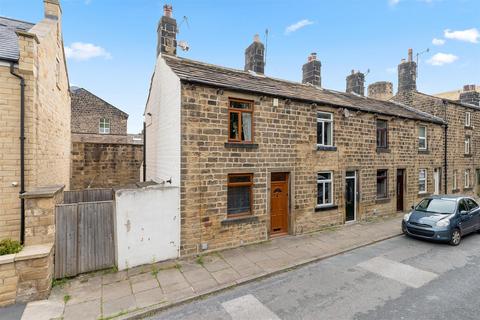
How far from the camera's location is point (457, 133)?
18016mm

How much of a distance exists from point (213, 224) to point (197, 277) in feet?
6.53

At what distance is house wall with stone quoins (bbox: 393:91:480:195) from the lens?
686 inches

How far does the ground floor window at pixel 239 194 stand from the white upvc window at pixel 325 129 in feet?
13.3

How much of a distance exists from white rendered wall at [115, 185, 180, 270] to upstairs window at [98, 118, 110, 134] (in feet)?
81.9

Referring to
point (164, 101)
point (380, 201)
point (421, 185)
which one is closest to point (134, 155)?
point (164, 101)

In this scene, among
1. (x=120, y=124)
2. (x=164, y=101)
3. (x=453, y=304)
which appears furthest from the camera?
(x=120, y=124)

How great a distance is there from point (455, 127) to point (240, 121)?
1835cm

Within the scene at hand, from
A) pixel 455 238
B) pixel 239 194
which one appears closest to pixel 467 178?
pixel 455 238

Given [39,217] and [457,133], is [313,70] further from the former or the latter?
[39,217]

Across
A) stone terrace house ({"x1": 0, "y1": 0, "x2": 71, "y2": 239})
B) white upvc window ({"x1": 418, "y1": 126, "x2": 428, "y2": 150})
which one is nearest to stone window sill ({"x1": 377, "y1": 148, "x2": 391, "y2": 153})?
white upvc window ({"x1": 418, "y1": 126, "x2": 428, "y2": 150})

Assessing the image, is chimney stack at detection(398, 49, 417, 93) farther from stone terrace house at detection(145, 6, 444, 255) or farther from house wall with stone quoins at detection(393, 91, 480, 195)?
stone terrace house at detection(145, 6, 444, 255)

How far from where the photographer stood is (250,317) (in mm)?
4840

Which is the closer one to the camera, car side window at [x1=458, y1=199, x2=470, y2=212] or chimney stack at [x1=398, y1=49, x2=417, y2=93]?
car side window at [x1=458, y1=199, x2=470, y2=212]

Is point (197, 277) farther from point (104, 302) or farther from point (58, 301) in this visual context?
point (58, 301)
